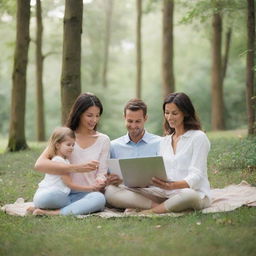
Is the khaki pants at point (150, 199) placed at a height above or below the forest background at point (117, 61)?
below

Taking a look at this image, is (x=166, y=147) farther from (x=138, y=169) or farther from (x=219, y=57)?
(x=219, y=57)

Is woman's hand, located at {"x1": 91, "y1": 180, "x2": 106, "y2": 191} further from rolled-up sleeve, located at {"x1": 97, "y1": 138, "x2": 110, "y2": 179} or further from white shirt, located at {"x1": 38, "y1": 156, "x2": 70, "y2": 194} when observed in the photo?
white shirt, located at {"x1": 38, "y1": 156, "x2": 70, "y2": 194}

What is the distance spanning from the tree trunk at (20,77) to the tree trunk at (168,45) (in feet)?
14.9

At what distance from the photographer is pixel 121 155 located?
6695mm

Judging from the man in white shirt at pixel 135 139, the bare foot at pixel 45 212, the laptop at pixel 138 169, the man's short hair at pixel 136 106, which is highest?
the man's short hair at pixel 136 106

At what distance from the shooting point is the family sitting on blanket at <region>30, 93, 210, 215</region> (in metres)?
5.97

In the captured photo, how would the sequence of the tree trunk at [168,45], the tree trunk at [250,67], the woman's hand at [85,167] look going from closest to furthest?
1. the woman's hand at [85,167]
2. the tree trunk at [250,67]
3. the tree trunk at [168,45]

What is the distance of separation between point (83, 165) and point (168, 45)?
1027cm

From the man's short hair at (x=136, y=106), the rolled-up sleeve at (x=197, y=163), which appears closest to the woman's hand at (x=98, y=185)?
the man's short hair at (x=136, y=106)

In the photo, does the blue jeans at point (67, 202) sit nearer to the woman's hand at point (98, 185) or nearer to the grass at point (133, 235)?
the woman's hand at point (98, 185)

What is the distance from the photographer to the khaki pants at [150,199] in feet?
19.4

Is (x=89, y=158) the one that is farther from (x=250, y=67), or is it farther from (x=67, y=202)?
(x=250, y=67)

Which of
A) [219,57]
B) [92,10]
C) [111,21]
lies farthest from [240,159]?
[111,21]

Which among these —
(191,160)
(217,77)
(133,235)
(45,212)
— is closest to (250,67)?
(191,160)
